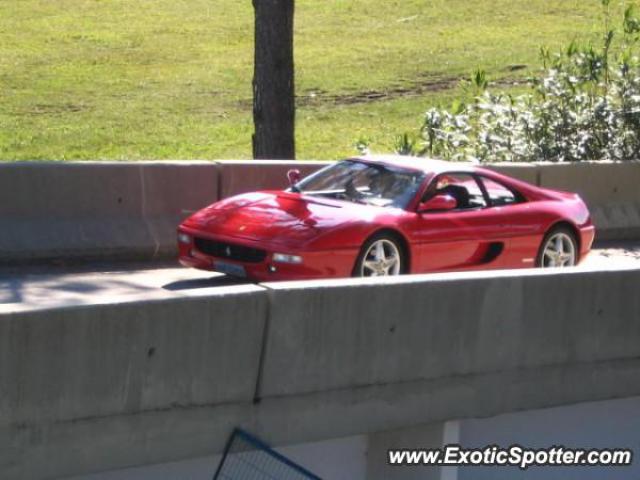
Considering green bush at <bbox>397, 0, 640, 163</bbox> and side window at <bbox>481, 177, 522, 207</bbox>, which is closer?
side window at <bbox>481, 177, 522, 207</bbox>

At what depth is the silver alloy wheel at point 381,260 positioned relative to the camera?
40.1 ft

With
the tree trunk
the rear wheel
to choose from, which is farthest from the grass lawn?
the rear wheel

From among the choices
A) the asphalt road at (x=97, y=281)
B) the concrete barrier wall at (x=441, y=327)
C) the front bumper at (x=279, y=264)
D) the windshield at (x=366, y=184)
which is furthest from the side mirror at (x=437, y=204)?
the concrete barrier wall at (x=441, y=327)

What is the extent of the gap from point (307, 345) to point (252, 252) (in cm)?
346

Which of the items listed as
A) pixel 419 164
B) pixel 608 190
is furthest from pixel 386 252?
pixel 608 190

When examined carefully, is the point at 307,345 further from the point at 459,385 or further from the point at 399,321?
the point at 459,385

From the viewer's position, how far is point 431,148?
20.1m

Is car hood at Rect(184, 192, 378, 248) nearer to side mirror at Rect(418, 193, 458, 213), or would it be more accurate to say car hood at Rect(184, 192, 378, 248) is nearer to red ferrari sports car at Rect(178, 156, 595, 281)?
red ferrari sports car at Rect(178, 156, 595, 281)

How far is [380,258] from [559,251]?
2634 mm

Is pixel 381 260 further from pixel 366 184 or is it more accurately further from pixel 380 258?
pixel 366 184

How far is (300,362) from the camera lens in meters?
8.49

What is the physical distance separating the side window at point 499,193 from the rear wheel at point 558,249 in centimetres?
55

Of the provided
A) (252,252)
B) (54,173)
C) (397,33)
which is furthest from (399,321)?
(397,33)

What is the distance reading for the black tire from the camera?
39.8 feet
